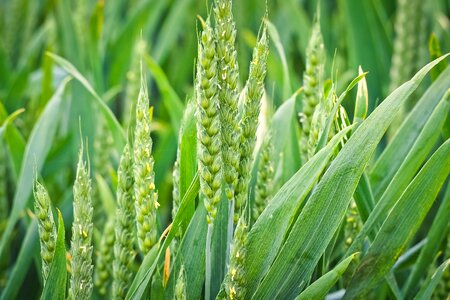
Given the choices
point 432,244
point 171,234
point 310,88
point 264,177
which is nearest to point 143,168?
point 171,234

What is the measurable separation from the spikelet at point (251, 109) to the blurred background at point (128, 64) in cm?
38

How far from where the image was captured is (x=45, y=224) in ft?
2.65

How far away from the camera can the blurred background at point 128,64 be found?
1.35m

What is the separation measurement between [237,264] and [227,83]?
212 millimetres

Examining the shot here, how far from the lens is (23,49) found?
2.11 metres

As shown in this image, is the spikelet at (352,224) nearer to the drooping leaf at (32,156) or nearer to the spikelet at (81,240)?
the spikelet at (81,240)

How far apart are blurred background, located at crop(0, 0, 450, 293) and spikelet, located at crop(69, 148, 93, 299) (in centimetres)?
31

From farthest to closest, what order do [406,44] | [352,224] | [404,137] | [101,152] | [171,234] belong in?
[406,44]
[101,152]
[404,137]
[352,224]
[171,234]

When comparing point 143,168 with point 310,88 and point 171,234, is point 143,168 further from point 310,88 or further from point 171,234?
point 310,88

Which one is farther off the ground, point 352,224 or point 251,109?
point 251,109

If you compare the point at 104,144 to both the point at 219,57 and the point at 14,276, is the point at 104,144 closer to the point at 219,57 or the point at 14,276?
the point at 14,276

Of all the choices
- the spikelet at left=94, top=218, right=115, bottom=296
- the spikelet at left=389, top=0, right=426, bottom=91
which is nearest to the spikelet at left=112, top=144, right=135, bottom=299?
the spikelet at left=94, top=218, right=115, bottom=296

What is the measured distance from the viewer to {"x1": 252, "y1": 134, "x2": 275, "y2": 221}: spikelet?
942mm

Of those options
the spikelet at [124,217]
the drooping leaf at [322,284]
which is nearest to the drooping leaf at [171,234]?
the spikelet at [124,217]
